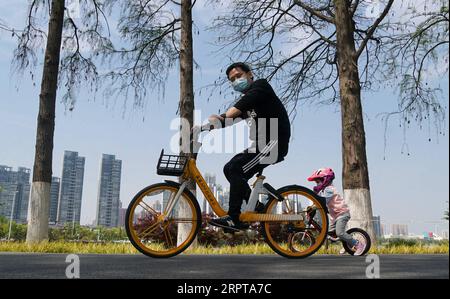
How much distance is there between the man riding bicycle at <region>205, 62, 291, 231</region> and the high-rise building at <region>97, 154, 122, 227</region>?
451 ft

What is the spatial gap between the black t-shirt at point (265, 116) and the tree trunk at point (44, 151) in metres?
6.39

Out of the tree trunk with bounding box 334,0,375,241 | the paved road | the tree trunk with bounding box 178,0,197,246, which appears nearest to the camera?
the paved road

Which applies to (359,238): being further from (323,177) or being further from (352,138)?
(352,138)

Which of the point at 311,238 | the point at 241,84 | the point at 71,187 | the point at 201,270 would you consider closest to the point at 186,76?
the point at 241,84

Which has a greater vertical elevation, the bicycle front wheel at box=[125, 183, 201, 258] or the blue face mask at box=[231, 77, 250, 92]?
the blue face mask at box=[231, 77, 250, 92]

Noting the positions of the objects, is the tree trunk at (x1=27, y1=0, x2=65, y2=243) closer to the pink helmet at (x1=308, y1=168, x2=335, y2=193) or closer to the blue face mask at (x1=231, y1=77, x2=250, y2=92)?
the pink helmet at (x1=308, y1=168, x2=335, y2=193)

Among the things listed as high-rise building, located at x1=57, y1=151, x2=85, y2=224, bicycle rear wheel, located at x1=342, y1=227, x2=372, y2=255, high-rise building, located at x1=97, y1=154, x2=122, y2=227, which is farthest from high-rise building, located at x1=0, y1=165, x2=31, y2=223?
bicycle rear wheel, located at x1=342, y1=227, x2=372, y2=255

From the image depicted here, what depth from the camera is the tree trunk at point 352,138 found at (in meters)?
8.95

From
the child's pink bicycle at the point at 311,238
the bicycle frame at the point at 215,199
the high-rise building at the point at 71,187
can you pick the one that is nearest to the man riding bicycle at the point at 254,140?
the bicycle frame at the point at 215,199

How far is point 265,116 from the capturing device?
15.3ft

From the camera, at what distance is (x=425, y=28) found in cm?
1058

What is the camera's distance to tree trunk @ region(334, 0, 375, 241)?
29.4 ft

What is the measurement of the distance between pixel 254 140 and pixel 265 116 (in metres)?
0.28
